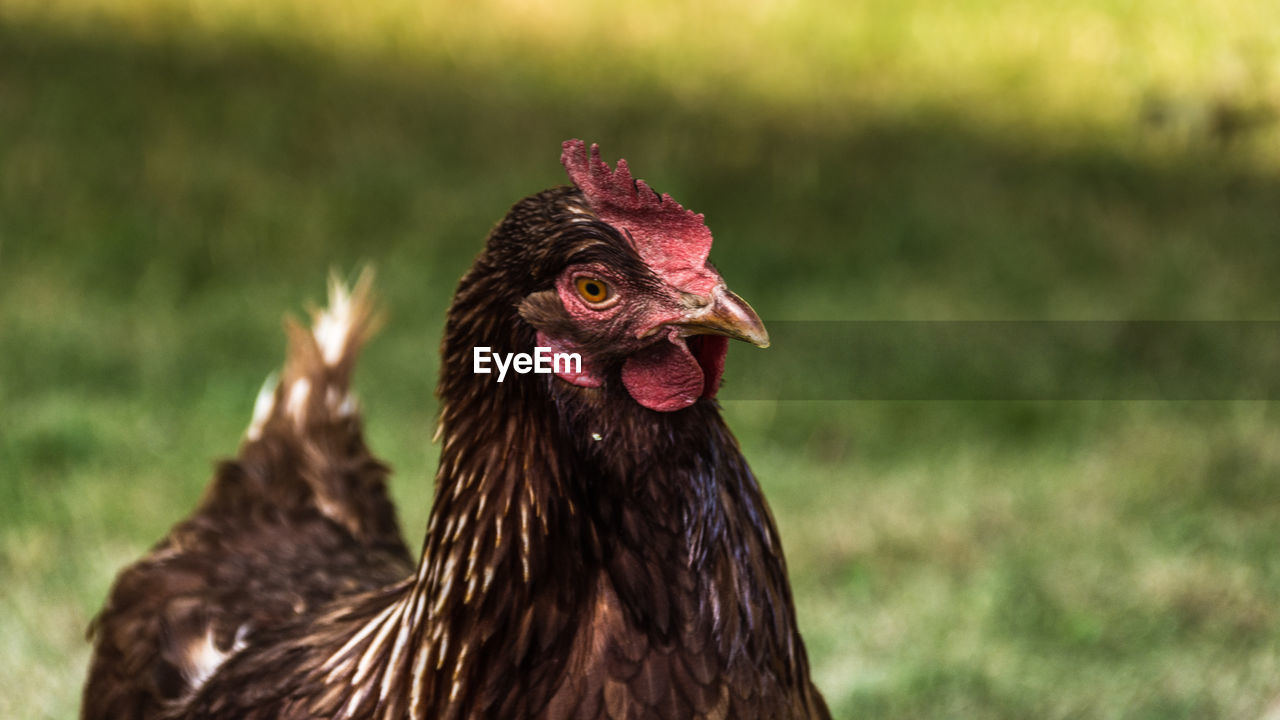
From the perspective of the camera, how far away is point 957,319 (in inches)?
288

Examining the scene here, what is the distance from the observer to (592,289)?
2.14m

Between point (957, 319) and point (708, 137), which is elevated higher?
point (708, 137)

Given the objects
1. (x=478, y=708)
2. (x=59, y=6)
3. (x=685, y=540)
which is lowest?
(x=478, y=708)

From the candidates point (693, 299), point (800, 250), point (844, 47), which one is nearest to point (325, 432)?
point (693, 299)

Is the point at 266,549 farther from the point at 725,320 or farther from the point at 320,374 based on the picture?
the point at 725,320

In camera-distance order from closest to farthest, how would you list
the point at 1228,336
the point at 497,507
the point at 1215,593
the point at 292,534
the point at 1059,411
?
the point at 497,507 < the point at 292,534 < the point at 1215,593 < the point at 1059,411 < the point at 1228,336

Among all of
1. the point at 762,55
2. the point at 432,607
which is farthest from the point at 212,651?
the point at 762,55

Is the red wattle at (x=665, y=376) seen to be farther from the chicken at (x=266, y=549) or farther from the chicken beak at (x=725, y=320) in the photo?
the chicken at (x=266, y=549)

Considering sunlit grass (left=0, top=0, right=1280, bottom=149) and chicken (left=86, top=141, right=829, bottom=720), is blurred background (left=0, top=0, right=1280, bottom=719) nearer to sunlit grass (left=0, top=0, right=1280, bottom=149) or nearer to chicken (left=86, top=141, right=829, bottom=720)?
sunlit grass (left=0, top=0, right=1280, bottom=149)

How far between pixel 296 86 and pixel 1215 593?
20.5 feet

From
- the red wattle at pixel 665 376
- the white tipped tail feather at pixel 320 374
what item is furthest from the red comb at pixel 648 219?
the white tipped tail feather at pixel 320 374

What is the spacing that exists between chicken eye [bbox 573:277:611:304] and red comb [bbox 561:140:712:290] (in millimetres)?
82

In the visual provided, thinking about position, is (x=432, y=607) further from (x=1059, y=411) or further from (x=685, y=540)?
(x=1059, y=411)

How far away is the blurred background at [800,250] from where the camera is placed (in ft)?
16.1
